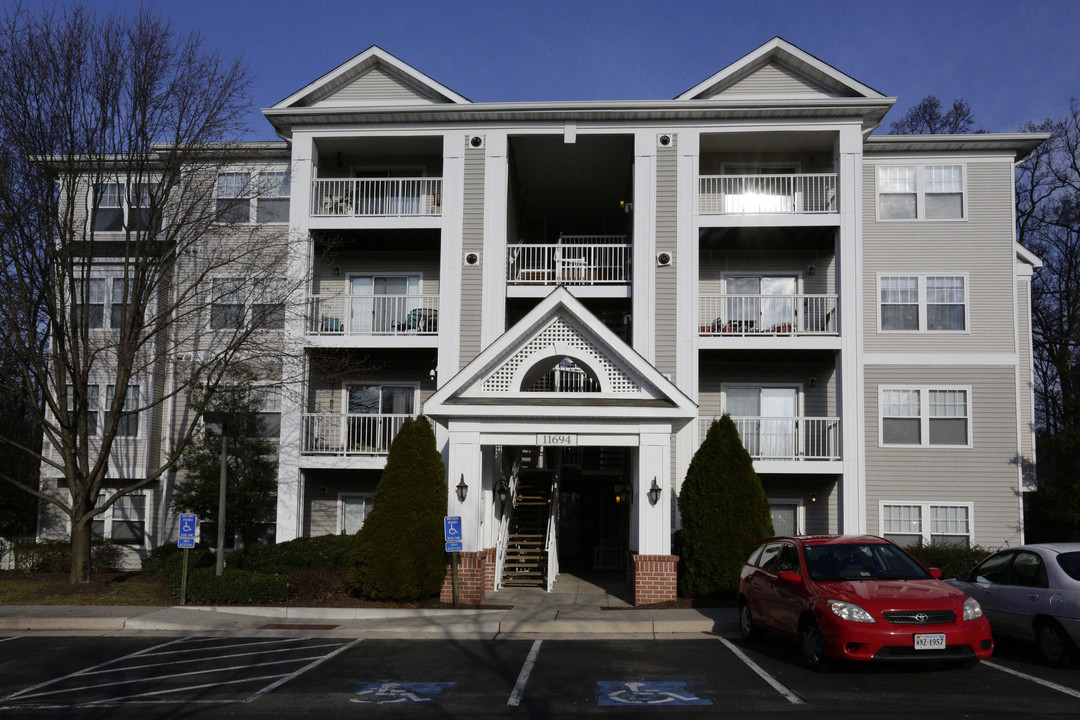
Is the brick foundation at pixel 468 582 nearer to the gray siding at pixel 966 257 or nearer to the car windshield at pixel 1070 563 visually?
the car windshield at pixel 1070 563

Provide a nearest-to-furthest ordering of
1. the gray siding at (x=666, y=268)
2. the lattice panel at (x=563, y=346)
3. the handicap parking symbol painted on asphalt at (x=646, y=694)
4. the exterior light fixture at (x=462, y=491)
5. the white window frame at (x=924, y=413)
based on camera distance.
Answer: the handicap parking symbol painted on asphalt at (x=646, y=694) < the exterior light fixture at (x=462, y=491) < the lattice panel at (x=563, y=346) < the gray siding at (x=666, y=268) < the white window frame at (x=924, y=413)

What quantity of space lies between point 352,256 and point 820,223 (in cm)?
1190

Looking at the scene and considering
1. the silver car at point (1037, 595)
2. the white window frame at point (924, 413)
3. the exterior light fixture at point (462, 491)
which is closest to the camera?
the silver car at point (1037, 595)

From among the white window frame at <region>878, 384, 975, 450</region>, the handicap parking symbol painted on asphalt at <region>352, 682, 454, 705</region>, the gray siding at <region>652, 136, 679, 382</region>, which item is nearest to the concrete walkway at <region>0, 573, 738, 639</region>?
the handicap parking symbol painted on asphalt at <region>352, 682, 454, 705</region>

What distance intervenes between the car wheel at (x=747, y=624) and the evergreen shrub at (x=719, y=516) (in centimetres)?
322

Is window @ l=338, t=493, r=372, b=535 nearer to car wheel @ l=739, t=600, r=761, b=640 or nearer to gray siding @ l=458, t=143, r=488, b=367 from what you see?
gray siding @ l=458, t=143, r=488, b=367

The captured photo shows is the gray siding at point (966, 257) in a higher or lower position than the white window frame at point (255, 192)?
lower

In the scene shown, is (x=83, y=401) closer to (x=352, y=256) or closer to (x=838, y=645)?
(x=352, y=256)

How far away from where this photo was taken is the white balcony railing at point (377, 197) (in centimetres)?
2195

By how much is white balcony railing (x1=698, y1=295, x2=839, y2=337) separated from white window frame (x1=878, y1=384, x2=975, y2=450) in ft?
7.48

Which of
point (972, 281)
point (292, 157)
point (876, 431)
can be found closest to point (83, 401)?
point (292, 157)

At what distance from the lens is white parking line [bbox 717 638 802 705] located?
920cm

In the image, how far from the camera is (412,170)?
2356cm

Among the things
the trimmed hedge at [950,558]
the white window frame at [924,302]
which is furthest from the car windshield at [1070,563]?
the white window frame at [924,302]
